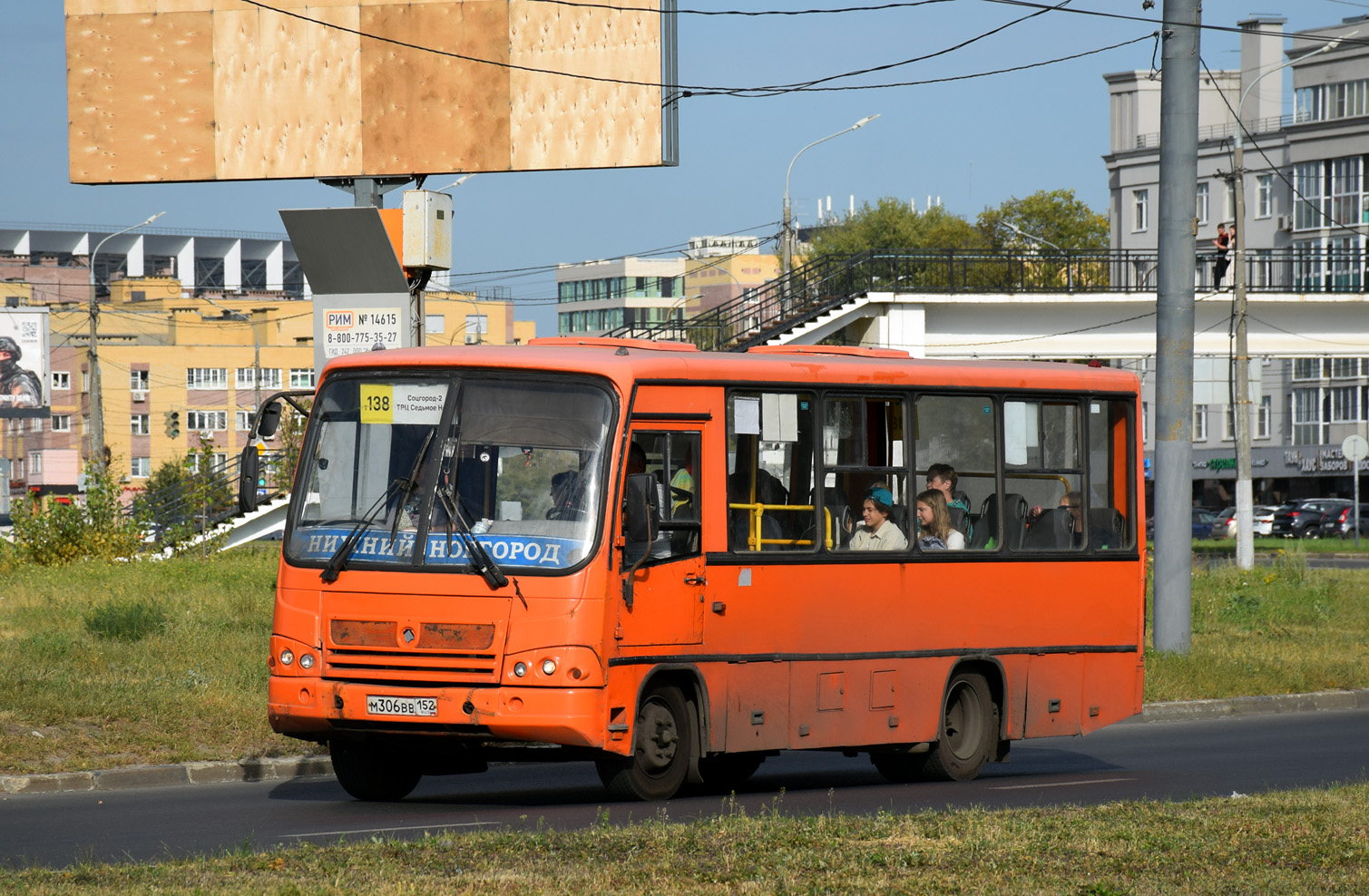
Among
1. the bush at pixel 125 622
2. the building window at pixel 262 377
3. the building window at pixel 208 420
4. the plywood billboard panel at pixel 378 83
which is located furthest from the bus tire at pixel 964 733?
the building window at pixel 262 377

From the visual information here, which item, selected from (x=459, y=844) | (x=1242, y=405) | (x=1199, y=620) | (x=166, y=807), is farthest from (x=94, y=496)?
(x=1242, y=405)

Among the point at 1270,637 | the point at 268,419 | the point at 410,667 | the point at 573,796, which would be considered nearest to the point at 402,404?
the point at 268,419

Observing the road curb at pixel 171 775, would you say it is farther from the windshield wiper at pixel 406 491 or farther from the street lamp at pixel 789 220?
the street lamp at pixel 789 220

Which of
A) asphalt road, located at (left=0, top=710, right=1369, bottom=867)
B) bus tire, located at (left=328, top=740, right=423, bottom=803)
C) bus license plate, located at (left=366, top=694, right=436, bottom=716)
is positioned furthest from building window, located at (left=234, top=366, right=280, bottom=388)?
bus license plate, located at (left=366, top=694, right=436, bottom=716)

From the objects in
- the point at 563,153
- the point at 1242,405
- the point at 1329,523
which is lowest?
the point at 1329,523

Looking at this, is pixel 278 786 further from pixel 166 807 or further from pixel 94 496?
pixel 94 496

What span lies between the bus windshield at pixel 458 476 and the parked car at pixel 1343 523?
59318 mm

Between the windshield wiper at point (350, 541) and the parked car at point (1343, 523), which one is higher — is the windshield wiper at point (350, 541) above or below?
above

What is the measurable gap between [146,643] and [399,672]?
762 cm

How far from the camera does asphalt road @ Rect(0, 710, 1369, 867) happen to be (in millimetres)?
10008

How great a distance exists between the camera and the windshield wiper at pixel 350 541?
10.9m

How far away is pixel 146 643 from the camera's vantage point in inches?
689

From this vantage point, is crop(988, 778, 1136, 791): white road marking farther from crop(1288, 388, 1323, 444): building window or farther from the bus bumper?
crop(1288, 388, 1323, 444): building window

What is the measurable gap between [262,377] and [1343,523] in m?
74.1
